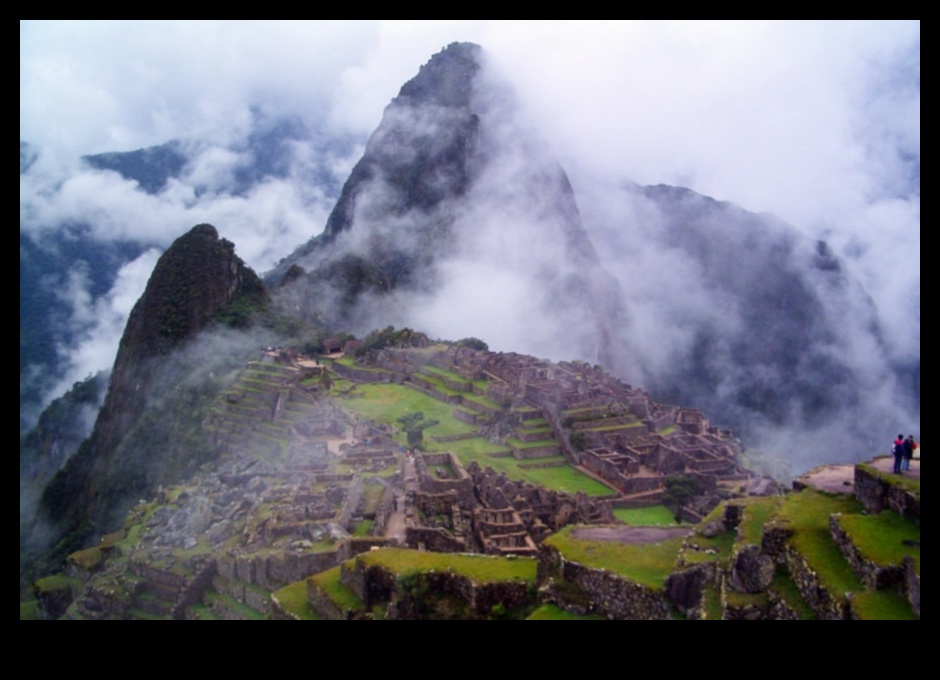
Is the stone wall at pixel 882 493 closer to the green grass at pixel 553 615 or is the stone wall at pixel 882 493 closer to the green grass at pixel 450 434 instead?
the green grass at pixel 553 615

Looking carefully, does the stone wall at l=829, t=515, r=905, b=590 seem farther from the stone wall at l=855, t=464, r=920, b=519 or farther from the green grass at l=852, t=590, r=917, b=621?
the stone wall at l=855, t=464, r=920, b=519

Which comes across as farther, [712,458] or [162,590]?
[712,458]

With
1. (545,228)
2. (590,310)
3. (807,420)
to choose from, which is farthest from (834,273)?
(545,228)

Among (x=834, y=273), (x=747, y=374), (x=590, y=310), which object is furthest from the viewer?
(x=590, y=310)

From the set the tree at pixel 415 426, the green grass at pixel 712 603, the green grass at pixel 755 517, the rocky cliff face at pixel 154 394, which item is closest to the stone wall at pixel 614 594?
the green grass at pixel 712 603

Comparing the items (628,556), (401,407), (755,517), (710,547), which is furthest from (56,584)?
(401,407)
